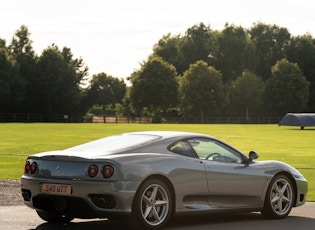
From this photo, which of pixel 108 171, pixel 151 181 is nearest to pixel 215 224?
pixel 151 181

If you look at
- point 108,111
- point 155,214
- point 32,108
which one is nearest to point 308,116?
point 32,108

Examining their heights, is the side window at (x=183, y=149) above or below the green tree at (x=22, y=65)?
below

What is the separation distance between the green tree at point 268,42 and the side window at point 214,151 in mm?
117998

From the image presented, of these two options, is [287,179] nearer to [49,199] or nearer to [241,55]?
[49,199]

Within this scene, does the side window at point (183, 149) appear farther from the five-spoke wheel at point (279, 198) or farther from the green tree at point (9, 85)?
the green tree at point (9, 85)

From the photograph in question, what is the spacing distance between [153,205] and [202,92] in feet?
344

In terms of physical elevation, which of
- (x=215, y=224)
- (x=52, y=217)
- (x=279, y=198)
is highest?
(x=279, y=198)

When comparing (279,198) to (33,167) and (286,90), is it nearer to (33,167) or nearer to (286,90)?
(33,167)

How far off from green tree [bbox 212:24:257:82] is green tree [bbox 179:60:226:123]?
8.74m

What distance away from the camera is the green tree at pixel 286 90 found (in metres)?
115

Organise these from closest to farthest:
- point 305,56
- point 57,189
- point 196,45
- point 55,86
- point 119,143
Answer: point 57,189 < point 119,143 < point 55,86 < point 196,45 < point 305,56

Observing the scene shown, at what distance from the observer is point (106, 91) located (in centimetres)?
13212

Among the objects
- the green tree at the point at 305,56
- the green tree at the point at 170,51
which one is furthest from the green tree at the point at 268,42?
the green tree at the point at 170,51

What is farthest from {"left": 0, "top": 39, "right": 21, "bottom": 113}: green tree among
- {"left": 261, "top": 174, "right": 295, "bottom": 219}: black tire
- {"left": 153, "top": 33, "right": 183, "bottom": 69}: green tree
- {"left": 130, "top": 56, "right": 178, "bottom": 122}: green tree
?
{"left": 261, "top": 174, "right": 295, "bottom": 219}: black tire
